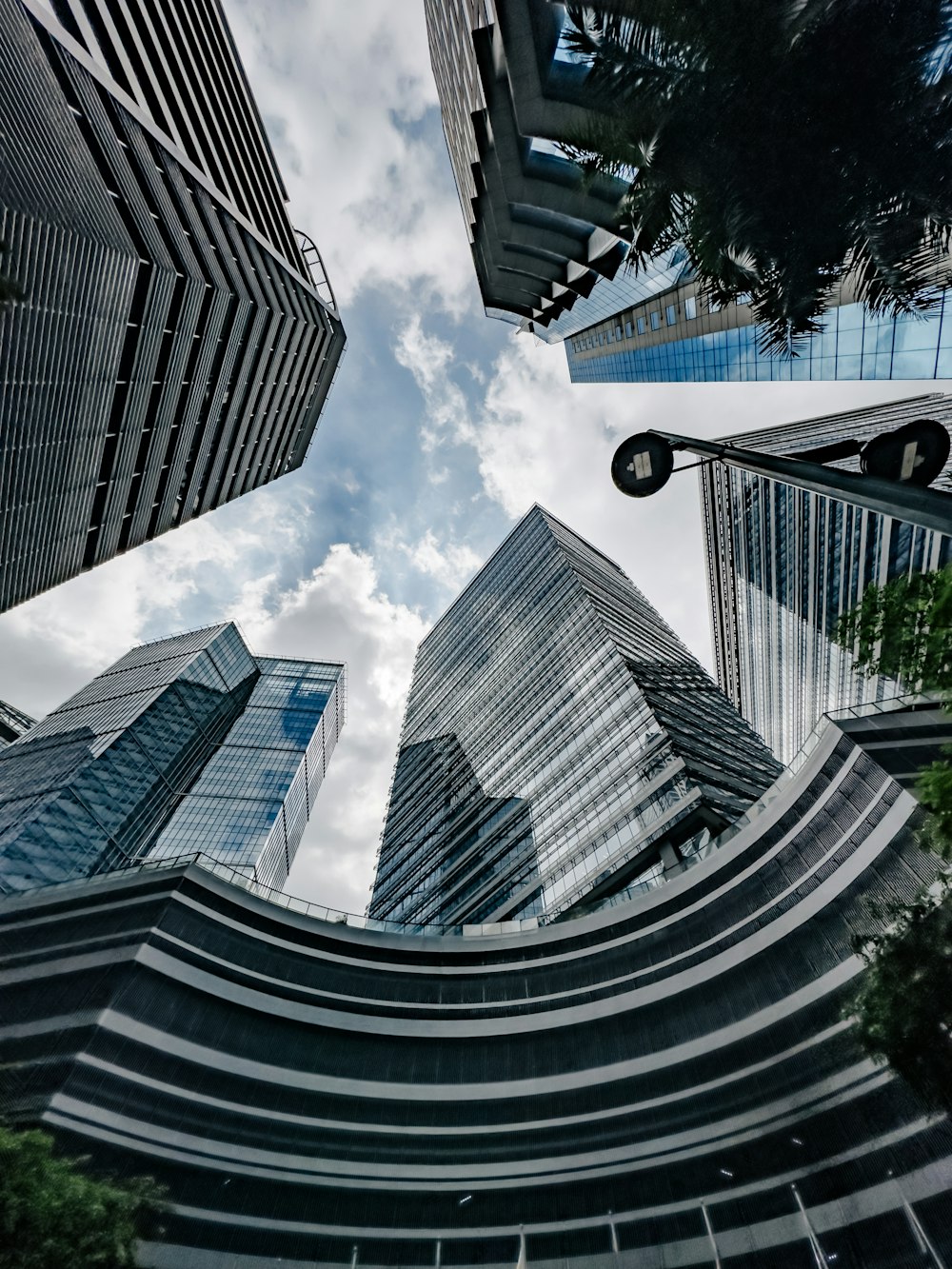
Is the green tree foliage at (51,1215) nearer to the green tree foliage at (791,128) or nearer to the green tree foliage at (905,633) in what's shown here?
the green tree foliage at (905,633)

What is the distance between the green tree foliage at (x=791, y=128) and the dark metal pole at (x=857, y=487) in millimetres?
3251

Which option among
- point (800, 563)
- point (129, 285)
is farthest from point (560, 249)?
point (800, 563)

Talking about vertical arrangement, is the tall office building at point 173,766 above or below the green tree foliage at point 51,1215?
above

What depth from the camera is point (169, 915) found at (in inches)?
1019

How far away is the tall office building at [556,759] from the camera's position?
4766 centimetres

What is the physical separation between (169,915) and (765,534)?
100137 millimetres

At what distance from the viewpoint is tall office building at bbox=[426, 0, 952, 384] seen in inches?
984

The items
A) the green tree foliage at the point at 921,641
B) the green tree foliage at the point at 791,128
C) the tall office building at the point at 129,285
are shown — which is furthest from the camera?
the tall office building at the point at 129,285

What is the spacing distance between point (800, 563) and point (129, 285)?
8623 centimetres

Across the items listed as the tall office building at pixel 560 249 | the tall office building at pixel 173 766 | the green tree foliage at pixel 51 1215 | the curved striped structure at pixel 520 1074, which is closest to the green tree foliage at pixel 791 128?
the tall office building at pixel 560 249

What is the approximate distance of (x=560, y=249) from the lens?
39000 mm

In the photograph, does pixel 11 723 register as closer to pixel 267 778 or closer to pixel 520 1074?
pixel 267 778

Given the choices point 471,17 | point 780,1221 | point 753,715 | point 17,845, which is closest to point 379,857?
point 17,845

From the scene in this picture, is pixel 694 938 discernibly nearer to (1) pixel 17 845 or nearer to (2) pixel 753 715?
(1) pixel 17 845
